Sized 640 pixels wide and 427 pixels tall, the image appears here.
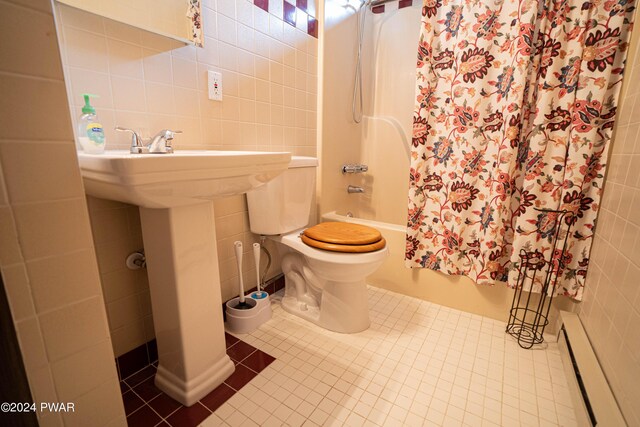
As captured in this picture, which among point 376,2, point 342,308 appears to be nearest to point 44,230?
point 342,308

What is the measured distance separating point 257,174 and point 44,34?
55 centimetres

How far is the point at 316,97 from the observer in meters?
1.84

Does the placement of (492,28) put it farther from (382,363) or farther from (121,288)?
(121,288)

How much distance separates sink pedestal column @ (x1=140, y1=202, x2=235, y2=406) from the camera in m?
0.94

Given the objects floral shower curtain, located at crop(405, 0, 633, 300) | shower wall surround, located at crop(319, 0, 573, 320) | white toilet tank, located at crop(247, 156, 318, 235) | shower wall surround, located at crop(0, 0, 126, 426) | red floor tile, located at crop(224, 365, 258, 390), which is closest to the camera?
shower wall surround, located at crop(0, 0, 126, 426)

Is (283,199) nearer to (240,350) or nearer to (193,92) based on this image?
(193,92)

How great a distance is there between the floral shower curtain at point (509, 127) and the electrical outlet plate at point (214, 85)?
0.98 metres

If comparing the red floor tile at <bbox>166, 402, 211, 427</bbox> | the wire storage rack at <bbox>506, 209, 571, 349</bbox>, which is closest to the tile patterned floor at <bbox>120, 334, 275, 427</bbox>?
the red floor tile at <bbox>166, 402, 211, 427</bbox>

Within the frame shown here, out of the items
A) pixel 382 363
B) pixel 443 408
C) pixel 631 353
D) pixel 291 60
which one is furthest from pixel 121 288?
pixel 631 353

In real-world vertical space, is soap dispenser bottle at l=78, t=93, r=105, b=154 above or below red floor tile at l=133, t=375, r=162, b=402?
above

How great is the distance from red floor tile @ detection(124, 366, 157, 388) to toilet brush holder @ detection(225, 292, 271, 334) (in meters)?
0.35

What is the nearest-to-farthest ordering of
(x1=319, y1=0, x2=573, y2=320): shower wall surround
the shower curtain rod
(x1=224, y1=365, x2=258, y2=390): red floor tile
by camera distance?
1. (x1=224, y1=365, x2=258, y2=390): red floor tile
2. (x1=319, y1=0, x2=573, y2=320): shower wall surround
3. the shower curtain rod

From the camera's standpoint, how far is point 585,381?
99 centimetres

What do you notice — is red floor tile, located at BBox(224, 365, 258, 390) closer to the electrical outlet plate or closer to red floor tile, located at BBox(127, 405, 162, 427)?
red floor tile, located at BBox(127, 405, 162, 427)
